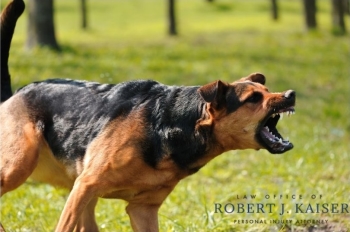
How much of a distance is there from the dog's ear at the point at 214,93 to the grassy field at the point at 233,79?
149 centimetres

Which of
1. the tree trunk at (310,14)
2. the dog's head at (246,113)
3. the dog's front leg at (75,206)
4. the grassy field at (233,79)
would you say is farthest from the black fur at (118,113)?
the tree trunk at (310,14)

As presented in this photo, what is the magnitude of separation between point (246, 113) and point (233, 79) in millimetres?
11686

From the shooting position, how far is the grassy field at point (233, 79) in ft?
24.6

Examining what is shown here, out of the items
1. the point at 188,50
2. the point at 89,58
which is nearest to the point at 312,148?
the point at 89,58

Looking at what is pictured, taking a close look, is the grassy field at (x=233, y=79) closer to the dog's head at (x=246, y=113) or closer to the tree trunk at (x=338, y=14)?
the dog's head at (x=246, y=113)

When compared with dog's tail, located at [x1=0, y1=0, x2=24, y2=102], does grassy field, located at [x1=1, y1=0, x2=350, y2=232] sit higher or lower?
lower

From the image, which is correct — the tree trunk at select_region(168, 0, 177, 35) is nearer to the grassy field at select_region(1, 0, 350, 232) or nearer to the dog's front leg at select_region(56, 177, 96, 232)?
the grassy field at select_region(1, 0, 350, 232)

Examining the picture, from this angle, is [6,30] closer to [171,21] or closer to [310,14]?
[171,21]

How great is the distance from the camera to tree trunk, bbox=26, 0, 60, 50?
17.6m

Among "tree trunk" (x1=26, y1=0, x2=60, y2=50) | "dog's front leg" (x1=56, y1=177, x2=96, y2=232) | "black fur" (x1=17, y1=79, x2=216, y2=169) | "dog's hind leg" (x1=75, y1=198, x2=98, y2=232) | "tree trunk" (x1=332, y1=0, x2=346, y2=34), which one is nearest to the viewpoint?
"dog's front leg" (x1=56, y1=177, x2=96, y2=232)

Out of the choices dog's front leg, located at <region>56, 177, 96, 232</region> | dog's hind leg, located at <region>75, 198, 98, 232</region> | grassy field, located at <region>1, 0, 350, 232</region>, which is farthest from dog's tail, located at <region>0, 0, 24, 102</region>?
dog's front leg, located at <region>56, 177, 96, 232</region>

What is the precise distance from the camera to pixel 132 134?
5.92m

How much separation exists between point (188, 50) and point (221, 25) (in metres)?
12.9

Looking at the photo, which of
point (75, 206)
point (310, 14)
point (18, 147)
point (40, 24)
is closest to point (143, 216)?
point (75, 206)
